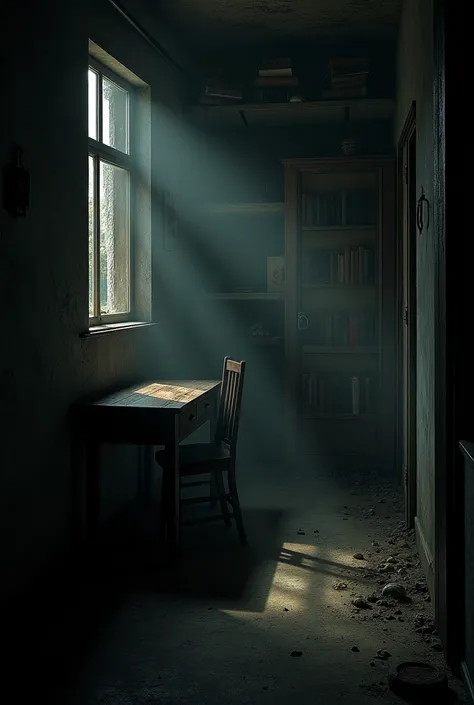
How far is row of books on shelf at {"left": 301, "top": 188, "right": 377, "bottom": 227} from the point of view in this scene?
21.4ft

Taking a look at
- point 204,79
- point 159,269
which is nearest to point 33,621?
point 159,269

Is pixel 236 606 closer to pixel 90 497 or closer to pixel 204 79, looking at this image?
pixel 90 497

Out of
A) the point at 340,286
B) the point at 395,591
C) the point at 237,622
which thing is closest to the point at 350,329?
the point at 340,286

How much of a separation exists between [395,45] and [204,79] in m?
1.59

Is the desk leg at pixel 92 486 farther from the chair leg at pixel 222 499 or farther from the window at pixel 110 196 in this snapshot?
the window at pixel 110 196

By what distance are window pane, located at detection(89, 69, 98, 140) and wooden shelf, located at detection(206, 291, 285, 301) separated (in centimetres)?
224

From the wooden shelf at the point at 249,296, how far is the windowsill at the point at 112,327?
1.09m

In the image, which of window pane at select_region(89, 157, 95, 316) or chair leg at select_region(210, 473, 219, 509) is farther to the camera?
chair leg at select_region(210, 473, 219, 509)

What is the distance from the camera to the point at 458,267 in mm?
2936

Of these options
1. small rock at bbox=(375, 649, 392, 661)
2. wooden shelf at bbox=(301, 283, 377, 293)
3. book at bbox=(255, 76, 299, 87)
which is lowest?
small rock at bbox=(375, 649, 392, 661)

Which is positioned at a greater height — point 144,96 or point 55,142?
point 144,96

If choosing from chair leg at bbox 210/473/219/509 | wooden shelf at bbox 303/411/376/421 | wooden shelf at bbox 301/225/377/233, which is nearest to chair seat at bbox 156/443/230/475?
chair leg at bbox 210/473/219/509

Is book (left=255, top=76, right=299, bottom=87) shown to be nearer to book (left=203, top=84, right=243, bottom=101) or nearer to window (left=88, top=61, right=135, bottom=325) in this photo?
book (left=203, top=84, right=243, bottom=101)

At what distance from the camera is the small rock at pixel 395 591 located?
3686mm
